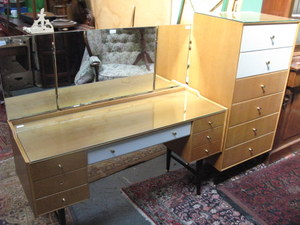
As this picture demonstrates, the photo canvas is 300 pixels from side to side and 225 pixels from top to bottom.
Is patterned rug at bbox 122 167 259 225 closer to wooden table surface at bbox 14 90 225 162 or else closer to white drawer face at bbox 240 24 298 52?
wooden table surface at bbox 14 90 225 162

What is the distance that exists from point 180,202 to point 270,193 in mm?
696

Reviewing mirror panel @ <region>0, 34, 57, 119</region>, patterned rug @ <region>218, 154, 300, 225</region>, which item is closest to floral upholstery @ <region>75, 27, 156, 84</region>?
mirror panel @ <region>0, 34, 57, 119</region>

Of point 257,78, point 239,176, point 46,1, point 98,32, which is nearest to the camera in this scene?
point 98,32

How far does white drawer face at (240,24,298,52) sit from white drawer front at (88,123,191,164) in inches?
24.4

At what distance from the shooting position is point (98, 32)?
1936 millimetres

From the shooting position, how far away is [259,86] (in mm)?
2121

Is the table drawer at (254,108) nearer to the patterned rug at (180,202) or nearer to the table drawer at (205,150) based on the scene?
the table drawer at (205,150)

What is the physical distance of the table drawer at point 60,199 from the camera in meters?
1.52

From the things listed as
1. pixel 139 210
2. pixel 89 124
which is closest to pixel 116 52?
pixel 89 124

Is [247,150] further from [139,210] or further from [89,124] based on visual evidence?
[89,124]

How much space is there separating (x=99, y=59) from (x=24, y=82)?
1.59 ft

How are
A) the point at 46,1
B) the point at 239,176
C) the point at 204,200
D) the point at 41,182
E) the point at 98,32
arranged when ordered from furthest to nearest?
the point at 46,1, the point at 239,176, the point at 204,200, the point at 98,32, the point at 41,182

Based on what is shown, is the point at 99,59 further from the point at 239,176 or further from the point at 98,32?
the point at 239,176

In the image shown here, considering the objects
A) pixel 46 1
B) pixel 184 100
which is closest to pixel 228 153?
pixel 184 100
